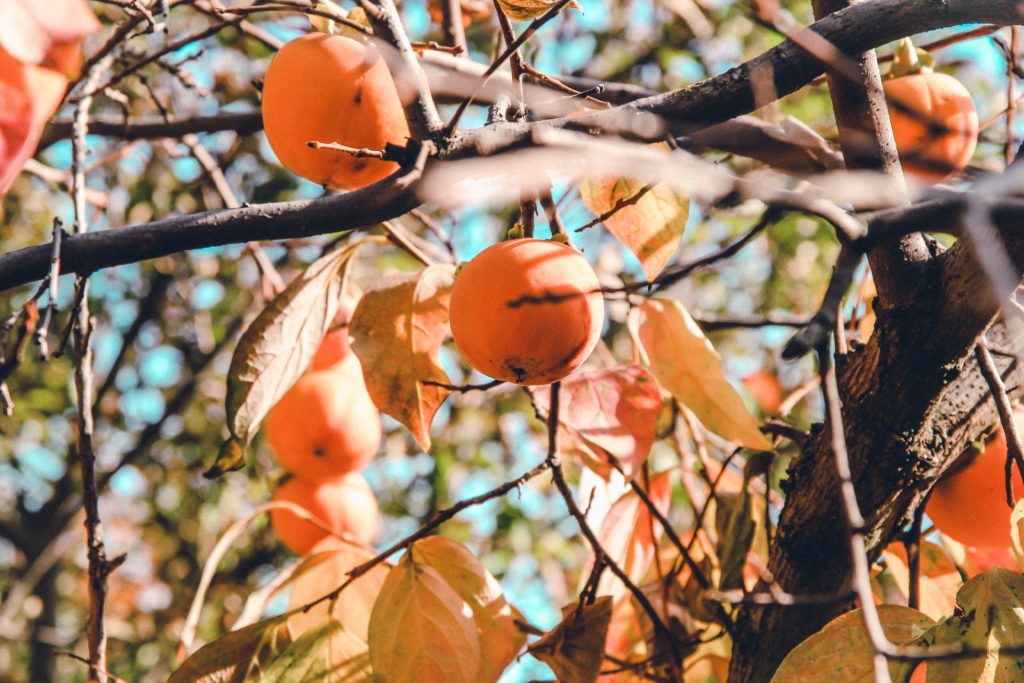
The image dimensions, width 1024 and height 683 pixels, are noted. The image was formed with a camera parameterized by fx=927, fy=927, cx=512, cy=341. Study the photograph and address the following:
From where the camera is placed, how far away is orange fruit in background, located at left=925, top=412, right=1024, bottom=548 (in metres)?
1.00

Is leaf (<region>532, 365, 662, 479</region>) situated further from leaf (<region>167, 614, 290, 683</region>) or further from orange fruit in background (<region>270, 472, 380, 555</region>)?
orange fruit in background (<region>270, 472, 380, 555</region>)

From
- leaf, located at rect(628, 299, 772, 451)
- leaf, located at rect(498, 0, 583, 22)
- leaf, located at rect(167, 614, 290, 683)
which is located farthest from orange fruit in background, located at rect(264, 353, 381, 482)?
leaf, located at rect(498, 0, 583, 22)

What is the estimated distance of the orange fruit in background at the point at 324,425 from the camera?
146 cm

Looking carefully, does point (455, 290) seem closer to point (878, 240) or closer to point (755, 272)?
point (878, 240)

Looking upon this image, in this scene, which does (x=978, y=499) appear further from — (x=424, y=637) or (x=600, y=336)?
(x=424, y=637)

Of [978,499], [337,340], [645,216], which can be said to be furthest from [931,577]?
[337,340]

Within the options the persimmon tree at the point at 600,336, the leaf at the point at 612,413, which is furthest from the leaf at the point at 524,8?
the leaf at the point at 612,413

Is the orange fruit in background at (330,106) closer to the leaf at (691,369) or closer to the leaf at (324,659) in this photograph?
the leaf at (691,369)

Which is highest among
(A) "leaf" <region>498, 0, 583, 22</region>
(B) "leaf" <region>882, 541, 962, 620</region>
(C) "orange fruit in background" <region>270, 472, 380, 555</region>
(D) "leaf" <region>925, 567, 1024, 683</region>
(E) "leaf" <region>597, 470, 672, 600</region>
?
(A) "leaf" <region>498, 0, 583, 22</region>

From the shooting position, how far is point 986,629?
80 centimetres

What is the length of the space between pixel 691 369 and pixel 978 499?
34 cm

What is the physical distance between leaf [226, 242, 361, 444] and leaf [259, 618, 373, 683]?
238 millimetres

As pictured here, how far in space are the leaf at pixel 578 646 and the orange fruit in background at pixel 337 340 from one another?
71 centimetres

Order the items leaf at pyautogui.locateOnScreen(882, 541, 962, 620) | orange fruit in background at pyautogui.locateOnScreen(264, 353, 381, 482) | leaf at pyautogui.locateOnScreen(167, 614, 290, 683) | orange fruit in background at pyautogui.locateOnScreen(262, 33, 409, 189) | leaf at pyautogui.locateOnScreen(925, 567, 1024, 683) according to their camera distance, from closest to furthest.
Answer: leaf at pyautogui.locateOnScreen(925, 567, 1024, 683) < orange fruit in background at pyautogui.locateOnScreen(262, 33, 409, 189) < leaf at pyautogui.locateOnScreen(167, 614, 290, 683) < leaf at pyautogui.locateOnScreen(882, 541, 962, 620) < orange fruit in background at pyautogui.locateOnScreen(264, 353, 381, 482)
